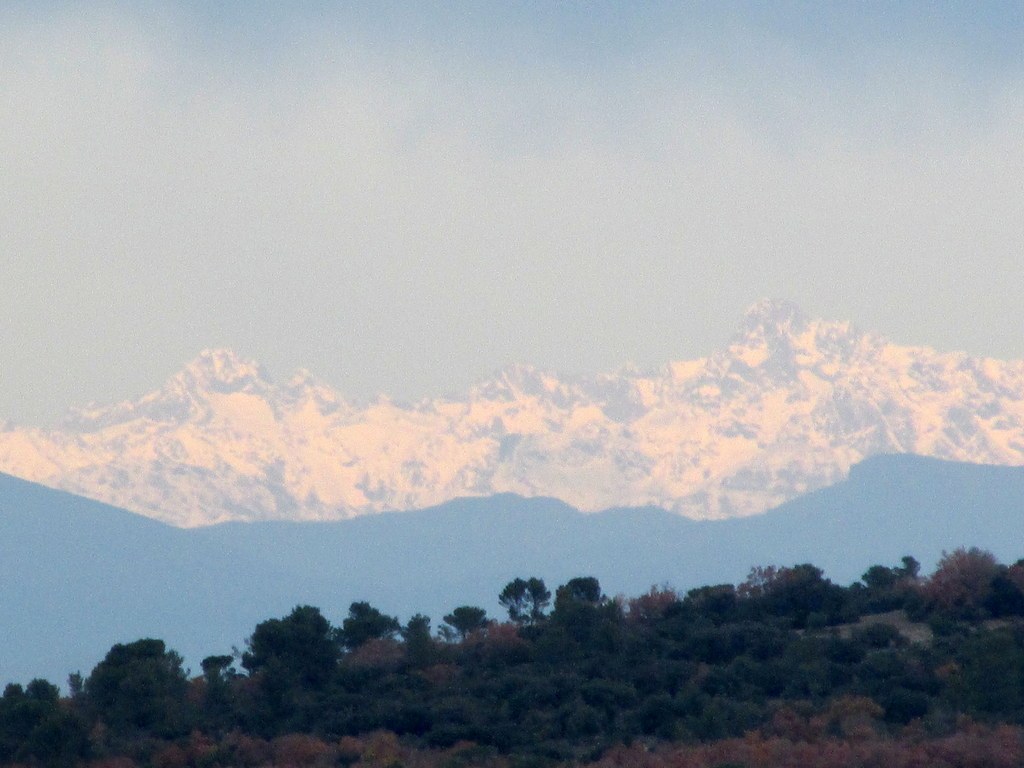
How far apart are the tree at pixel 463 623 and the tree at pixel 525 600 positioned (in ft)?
5.28

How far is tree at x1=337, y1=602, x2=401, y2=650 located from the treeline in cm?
10

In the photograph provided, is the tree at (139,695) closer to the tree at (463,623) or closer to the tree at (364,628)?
the tree at (364,628)

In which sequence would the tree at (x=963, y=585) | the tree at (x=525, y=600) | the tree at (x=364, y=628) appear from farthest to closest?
the tree at (x=525, y=600) < the tree at (x=364, y=628) < the tree at (x=963, y=585)

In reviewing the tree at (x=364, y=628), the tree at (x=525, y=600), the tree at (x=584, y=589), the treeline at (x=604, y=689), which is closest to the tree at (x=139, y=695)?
the treeline at (x=604, y=689)

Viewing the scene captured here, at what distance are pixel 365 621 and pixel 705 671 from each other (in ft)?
46.6

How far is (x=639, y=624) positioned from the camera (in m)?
53.8

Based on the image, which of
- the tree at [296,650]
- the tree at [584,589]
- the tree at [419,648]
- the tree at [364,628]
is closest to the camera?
the tree at [296,650]

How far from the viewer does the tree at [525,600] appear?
190 feet

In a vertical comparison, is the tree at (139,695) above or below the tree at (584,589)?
below

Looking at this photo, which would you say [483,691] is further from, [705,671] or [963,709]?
[963,709]

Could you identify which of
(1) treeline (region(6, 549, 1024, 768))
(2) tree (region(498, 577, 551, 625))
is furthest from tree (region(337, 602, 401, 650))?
(2) tree (region(498, 577, 551, 625))

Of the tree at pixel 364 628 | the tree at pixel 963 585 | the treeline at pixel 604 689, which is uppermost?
the tree at pixel 364 628

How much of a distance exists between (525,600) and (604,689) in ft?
52.1

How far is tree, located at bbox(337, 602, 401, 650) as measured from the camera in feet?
180
